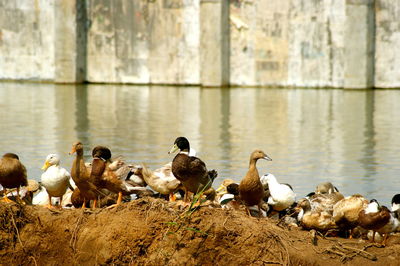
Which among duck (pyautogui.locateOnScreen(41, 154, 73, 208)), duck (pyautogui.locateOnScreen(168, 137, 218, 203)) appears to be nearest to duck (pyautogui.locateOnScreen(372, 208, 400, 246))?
duck (pyautogui.locateOnScreen(168, 137, 218, 203))

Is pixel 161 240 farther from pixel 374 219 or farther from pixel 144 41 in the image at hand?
pixel 144 41

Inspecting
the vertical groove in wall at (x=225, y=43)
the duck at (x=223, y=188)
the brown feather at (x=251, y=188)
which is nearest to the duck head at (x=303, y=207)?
the brown feather at (x=251, y=188)

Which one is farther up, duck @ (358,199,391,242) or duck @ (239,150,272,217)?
duck @ (239,150,272,217)

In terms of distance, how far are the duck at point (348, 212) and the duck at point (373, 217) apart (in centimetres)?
25

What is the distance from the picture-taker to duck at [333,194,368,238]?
23.3ft

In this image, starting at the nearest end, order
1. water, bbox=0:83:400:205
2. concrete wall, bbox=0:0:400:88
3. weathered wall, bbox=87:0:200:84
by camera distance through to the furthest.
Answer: water, bbox=0:83:400:205, concrete wall, bbox=0:0:400:88, weathered wall, bbox=87:0:200:84

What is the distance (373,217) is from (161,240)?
1758 millimetres

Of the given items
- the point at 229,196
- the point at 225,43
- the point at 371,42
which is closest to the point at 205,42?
the point at 225,43

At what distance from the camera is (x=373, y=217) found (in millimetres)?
6754

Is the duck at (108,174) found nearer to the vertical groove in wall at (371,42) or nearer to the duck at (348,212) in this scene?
the duck at (348,212)

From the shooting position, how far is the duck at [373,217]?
22.1 feet

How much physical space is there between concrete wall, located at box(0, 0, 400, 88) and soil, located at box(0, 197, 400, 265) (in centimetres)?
1847

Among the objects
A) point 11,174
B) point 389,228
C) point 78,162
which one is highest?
point 78,162

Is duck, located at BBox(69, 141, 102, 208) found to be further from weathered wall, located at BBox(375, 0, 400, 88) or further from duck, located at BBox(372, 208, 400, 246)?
weathered wall, located at BBox(375, 0, 400, 88)
